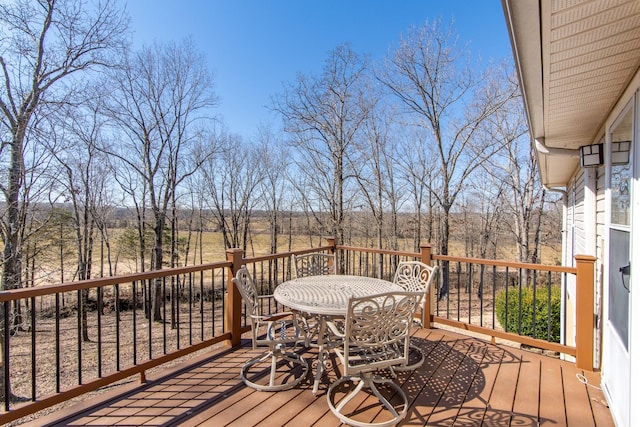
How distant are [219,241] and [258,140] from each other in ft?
19.3

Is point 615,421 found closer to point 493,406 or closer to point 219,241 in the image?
point 493,406

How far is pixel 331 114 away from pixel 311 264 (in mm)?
8794

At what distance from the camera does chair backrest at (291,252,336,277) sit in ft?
12.0

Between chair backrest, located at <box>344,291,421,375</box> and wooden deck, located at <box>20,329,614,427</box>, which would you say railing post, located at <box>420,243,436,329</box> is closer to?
wooden deck, located at <box>20,329,614,427</box>

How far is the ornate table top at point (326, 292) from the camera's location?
2.20 m

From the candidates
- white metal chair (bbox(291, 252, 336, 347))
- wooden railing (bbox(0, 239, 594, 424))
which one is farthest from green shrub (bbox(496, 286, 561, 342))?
white metal chair (bbox(291, 252, 336, 347))

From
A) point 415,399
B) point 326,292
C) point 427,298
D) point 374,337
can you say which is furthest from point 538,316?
point 374,337

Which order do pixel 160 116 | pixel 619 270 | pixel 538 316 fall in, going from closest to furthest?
pixel 619 270 < pixel 538 316 < pixel 160 116

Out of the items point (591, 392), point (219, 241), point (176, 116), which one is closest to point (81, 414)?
point (591, 392)

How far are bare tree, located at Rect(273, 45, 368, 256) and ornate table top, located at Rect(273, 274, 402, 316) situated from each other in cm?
852

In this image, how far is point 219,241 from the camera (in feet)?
54.4

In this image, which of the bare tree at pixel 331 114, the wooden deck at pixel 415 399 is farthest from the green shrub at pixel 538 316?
the bare tree at pixel 331 114

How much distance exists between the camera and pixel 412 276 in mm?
3275

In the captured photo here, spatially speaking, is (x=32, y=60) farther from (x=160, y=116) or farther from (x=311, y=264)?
(x=311, y=264)
